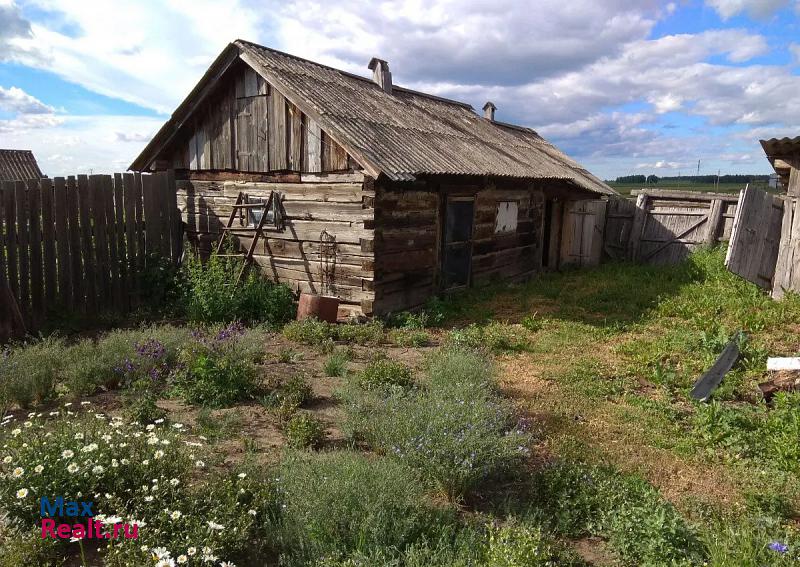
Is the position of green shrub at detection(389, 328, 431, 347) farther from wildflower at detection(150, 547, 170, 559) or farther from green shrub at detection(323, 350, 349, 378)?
wildflower at detection(150, 547, 170, 559)

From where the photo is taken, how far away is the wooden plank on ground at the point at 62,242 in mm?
8133

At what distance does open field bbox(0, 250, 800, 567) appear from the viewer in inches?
128

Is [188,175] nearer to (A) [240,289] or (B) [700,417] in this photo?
(A) [240,289]

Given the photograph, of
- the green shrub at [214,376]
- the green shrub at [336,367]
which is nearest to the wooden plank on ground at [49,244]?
the green shrub at [214,376]

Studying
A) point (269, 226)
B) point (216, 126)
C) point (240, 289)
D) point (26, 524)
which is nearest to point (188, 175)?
point (216, 126)

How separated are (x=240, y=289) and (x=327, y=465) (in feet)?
19.1

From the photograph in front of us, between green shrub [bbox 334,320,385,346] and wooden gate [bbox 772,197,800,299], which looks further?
wooden gate [bbox 772,197,800,299]

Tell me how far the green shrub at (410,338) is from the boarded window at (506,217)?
14.7 ft

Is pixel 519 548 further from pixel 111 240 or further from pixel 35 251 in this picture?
pixel 111 240

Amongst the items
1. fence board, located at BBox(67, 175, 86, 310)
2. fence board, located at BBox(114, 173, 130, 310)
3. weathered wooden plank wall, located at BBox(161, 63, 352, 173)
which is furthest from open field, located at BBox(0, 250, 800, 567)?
weathered wooden plank wall, located at BBox(161, 63, 352, 173)

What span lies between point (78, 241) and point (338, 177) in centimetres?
405

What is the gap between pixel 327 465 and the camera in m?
3.75

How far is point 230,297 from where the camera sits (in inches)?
347

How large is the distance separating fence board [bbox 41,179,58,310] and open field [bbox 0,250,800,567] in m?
0.85
